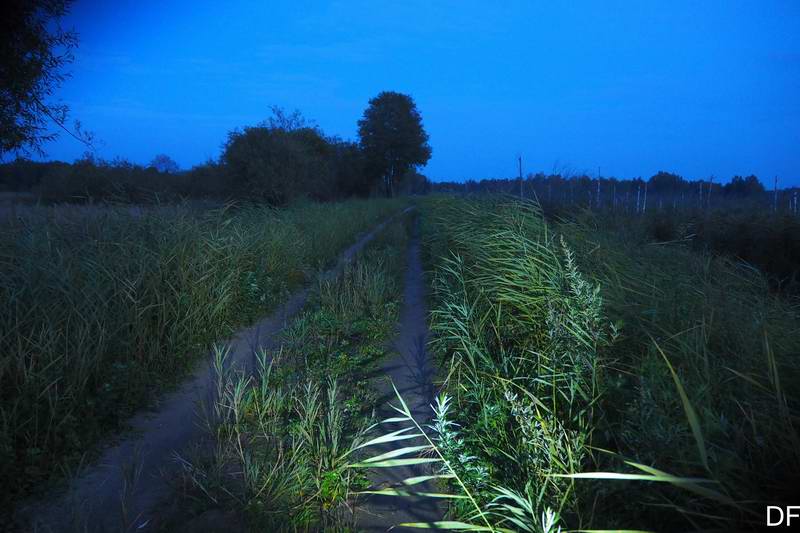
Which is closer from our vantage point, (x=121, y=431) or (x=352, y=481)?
(x=352, y=481)

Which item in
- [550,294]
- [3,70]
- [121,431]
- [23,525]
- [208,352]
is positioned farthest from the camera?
[3,70]

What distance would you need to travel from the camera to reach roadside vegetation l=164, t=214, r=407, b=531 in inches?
98.6

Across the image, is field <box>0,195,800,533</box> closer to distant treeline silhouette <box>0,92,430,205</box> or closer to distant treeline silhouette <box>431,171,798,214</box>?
distant treeline silhouette <box>0,92,430,205</box>

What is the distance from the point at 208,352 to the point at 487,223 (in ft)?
13.9

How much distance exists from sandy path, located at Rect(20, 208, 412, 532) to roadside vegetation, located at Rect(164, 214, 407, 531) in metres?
0.17

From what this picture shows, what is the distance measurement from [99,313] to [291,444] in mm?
2058

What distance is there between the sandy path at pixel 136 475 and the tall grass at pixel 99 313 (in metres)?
0.16

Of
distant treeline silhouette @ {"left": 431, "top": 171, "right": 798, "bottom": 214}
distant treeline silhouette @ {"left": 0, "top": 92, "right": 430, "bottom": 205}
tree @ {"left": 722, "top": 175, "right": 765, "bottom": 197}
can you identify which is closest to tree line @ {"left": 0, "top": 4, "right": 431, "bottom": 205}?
distant treeline silhouette @ {"left": 0, "top": 92, "right": 430, "bottom": 205}

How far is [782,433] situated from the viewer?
80.9 inches

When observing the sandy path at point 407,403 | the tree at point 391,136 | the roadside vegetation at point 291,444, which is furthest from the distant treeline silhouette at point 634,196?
the tree at point 391,136

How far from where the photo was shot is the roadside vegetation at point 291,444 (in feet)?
8.21

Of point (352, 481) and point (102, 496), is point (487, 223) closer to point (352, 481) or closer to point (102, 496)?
point (352, 481)

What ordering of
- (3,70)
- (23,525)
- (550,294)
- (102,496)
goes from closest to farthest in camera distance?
(23,525)
(102,496)
(550,294)
(3,70)

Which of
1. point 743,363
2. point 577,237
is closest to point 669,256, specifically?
point 577,237
